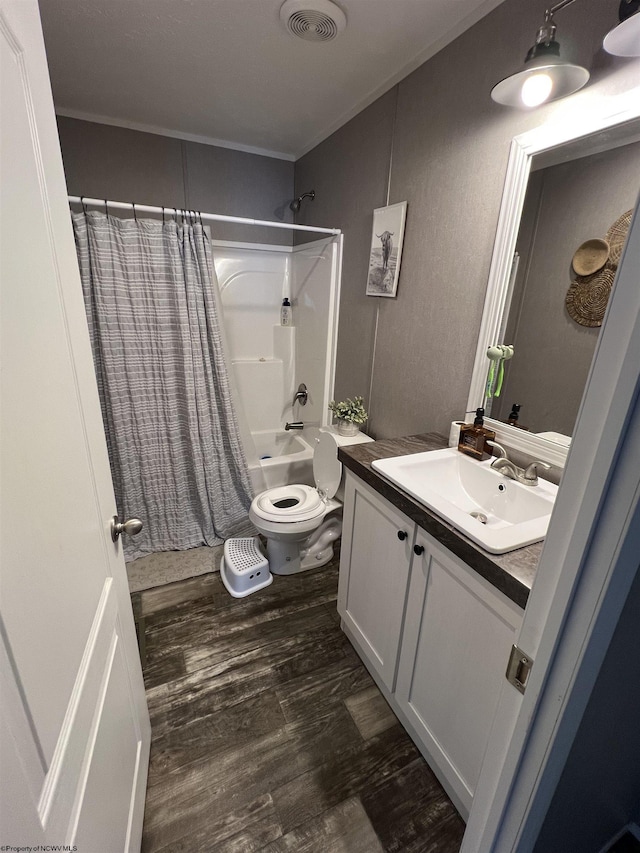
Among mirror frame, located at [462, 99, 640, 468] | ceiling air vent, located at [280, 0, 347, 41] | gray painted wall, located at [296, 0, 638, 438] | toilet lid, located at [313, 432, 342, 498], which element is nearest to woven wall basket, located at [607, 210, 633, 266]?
mirror frame, located at [462, 99, 640, 468]

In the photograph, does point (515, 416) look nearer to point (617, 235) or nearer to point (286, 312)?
point (617, 235)

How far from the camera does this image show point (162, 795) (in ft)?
3.92

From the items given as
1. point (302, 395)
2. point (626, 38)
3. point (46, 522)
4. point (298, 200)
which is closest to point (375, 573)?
point (46, 522)

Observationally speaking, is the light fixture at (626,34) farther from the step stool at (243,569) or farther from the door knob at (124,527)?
the step stool at (243,569)

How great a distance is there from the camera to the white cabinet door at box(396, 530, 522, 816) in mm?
961

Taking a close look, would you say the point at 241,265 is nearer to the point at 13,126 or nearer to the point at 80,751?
the point at 13,126

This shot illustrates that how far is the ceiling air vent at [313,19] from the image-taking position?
133 centimetres

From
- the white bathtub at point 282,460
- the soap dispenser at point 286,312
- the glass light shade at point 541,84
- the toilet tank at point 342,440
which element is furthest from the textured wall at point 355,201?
the glass light shade at point 541,84

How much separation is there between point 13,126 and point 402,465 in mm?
1255

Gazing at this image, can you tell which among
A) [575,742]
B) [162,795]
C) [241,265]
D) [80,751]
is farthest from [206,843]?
[241,265]

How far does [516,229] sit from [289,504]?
→ 68.4 inches

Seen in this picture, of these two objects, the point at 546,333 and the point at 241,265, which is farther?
the point at 241,265

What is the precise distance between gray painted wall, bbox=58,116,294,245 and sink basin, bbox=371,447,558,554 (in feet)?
7.47

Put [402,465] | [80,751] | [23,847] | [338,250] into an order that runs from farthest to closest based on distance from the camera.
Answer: [338,250] → [402,465] → [80,751] → [23,847]
